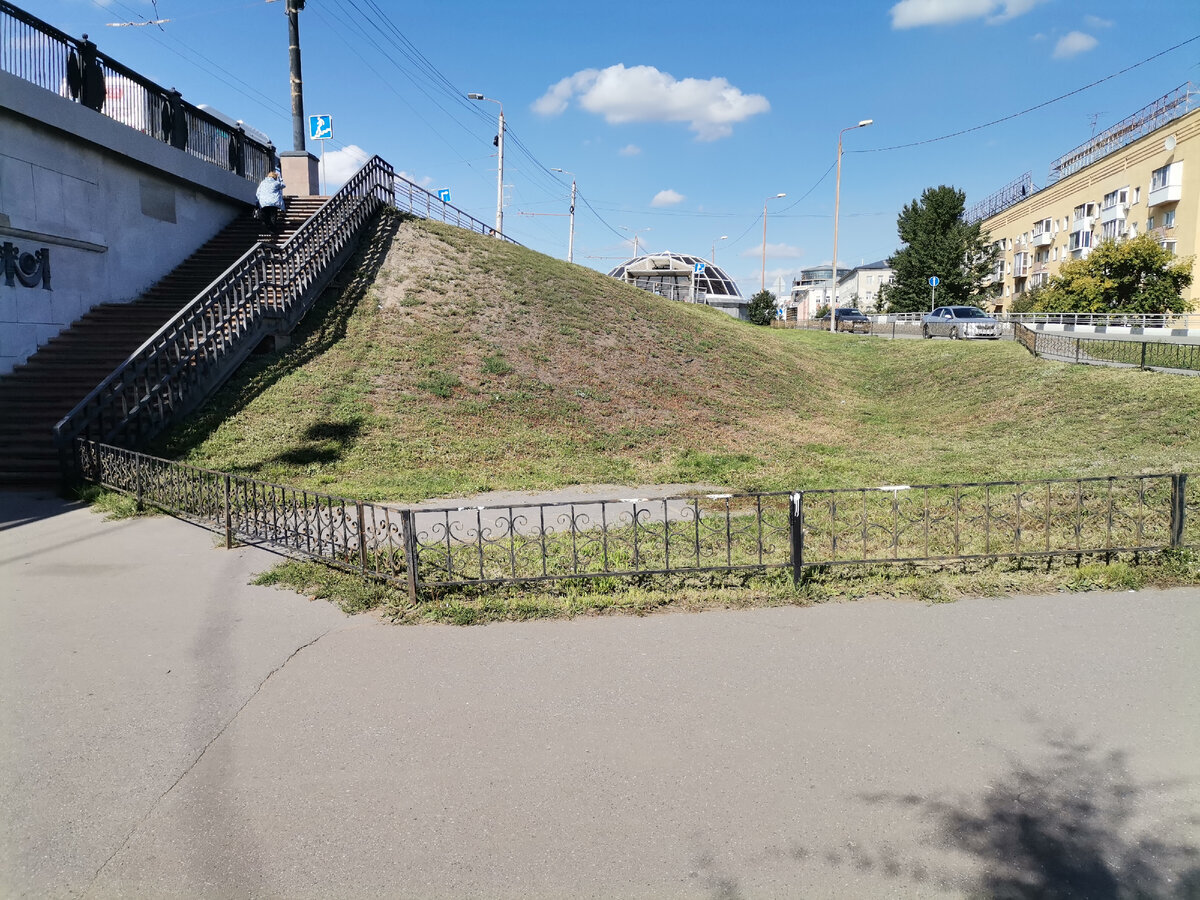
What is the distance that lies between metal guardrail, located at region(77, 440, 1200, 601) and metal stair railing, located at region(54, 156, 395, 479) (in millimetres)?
1185

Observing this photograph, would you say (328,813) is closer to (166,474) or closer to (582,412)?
(166,474)

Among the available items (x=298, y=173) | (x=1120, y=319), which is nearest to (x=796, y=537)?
(x=298, y=173)

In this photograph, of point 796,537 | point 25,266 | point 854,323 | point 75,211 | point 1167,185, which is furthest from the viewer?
point 854,323

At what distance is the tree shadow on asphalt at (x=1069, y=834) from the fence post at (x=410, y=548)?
150 inches

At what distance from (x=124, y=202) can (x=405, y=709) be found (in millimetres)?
16325

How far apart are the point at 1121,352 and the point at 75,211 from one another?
23.6 meters

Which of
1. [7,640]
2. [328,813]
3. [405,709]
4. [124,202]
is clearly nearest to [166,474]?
[7,640]

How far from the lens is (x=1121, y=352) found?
1844 cm

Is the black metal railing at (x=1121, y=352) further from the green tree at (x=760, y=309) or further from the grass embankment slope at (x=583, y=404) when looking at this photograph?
the green tree at (x=760, y=309)

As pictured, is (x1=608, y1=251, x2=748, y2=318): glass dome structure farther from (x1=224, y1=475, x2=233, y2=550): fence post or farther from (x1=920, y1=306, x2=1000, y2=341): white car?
(x1=224, y1=475, x2=233, y2=550): fence post

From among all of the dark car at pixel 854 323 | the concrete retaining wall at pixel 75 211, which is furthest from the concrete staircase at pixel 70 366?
the dark car at pixel 854 323

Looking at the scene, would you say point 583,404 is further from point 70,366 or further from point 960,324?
point 960,324

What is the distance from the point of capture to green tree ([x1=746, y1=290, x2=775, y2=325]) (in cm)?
5044

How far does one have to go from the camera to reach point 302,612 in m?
5.98
